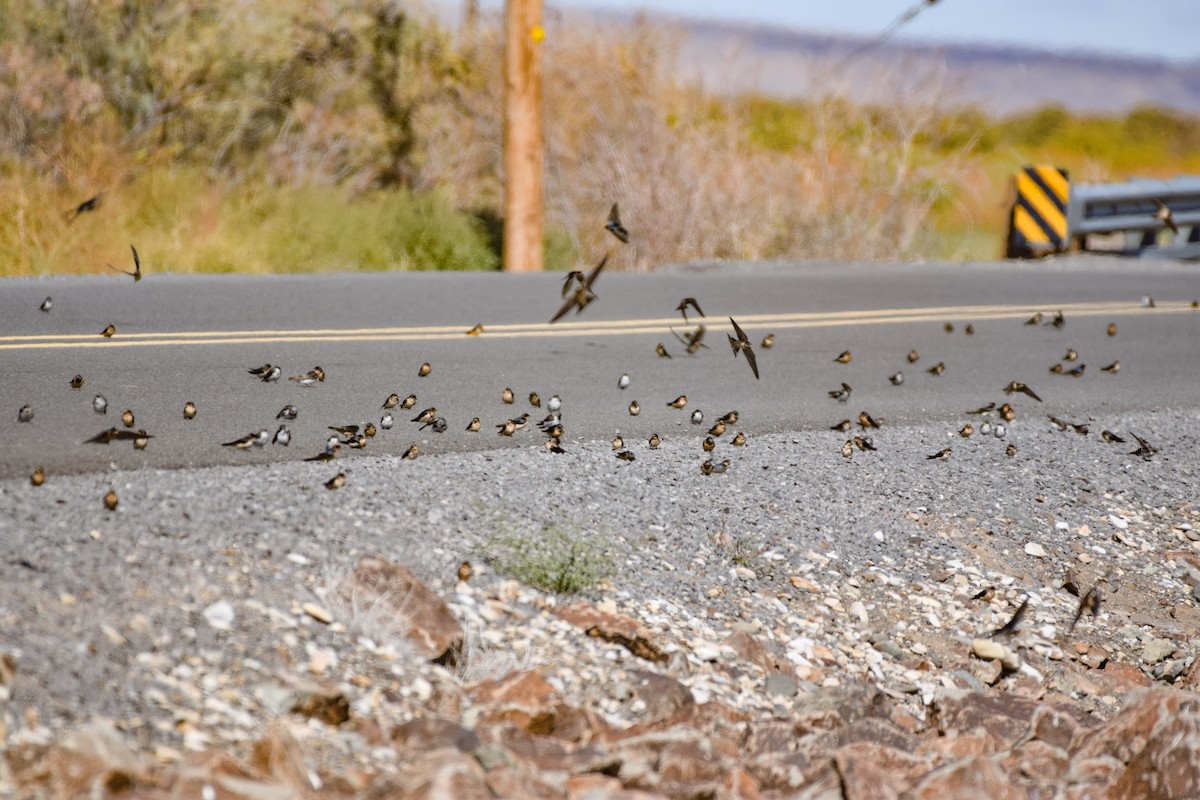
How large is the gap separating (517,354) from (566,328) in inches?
39.9

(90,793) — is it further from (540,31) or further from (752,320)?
(540,31)

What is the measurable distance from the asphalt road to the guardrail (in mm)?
3241

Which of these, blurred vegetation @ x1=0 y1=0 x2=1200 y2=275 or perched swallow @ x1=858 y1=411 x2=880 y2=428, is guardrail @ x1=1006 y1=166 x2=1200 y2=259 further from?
perched swallow @ x1=858 y1=411 x2=880 y2=428

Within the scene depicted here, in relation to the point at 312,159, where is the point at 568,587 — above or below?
below

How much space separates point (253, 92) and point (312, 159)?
1.28 metres

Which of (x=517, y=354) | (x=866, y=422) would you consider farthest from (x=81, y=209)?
(x=866, y=422)

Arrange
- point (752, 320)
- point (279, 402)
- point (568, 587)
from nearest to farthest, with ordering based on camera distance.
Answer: point (568, 587), point (279, 402), point (752, 320)

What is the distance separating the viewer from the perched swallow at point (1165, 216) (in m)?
14.6

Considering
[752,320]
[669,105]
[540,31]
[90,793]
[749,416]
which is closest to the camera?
[90,793]

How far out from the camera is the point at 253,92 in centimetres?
1680

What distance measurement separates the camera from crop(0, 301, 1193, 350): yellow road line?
7761 millimetres

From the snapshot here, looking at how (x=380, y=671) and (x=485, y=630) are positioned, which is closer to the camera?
(x=380, y=671)

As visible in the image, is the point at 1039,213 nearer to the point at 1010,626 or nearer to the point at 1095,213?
the point at 1095,213

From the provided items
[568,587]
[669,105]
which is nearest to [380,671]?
[568,587]
